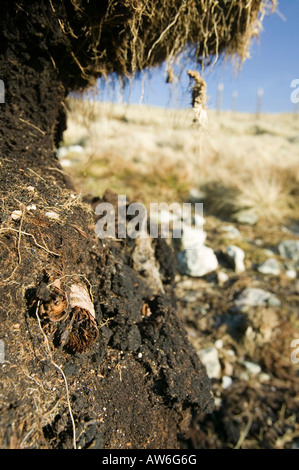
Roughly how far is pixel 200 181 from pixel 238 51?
464cm

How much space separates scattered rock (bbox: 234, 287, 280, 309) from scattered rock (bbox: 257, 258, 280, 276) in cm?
47

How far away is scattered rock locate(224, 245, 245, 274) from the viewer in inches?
156

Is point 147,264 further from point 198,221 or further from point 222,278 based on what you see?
point 198,221

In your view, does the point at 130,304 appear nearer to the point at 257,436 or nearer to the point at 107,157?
the point at 257,436

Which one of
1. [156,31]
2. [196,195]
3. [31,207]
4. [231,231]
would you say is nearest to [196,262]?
[231,231]

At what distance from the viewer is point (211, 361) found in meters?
2.75

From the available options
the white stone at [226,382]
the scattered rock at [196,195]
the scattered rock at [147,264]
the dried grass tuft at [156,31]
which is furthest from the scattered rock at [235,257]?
the dried grass tuft at [156,31]

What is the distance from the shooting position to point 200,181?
22.5 ft

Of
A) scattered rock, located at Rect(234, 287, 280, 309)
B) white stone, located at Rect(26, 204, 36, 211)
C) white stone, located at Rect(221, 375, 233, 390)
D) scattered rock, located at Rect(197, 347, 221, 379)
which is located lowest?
white stone, located at Rect(221, 375, 233, 390)

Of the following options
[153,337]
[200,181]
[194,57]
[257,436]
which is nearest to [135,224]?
[153,337]

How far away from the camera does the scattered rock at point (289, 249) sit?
429 cm

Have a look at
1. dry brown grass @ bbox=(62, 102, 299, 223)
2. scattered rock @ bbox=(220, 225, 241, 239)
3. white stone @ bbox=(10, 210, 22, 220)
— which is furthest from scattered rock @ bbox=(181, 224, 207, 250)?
white stone @ bbox=(10, 210, 22, 220)

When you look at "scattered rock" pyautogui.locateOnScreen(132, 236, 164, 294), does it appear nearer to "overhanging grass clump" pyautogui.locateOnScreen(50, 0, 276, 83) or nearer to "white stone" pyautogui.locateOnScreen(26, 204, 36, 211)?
"white stone" pyautogui.locateOnScreen(26, 204, 36, 211)

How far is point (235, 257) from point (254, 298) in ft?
2.31
